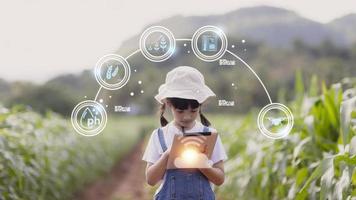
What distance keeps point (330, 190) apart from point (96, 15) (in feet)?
4.38

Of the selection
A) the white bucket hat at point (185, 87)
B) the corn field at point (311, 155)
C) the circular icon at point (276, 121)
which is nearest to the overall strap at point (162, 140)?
the white bucket hat at point (185, 87)

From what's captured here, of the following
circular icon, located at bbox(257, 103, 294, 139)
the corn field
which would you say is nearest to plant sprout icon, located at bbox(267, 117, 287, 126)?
circular icon, located at bbox(257, 103, 294, 139)

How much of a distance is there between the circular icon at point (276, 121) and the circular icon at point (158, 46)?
0.50 metres

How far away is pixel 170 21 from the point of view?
3.46 m

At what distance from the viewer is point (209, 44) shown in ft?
10.8

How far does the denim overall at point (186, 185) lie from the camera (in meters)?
2.52

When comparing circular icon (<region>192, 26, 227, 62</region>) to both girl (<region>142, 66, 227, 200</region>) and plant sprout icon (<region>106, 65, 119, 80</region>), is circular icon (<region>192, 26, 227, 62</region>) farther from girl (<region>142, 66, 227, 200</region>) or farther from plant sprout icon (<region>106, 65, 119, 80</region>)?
girl (<region>142, 66, 227, 200</region>)

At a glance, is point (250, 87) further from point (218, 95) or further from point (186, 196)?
point (186, 196)

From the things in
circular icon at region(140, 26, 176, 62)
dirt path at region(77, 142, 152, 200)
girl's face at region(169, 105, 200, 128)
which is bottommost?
dirt path at region(77, 142, 152, 200)

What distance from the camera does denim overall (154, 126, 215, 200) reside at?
252 cm

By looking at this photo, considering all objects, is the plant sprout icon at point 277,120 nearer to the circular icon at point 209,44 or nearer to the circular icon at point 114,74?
the circular icon at point 209,44

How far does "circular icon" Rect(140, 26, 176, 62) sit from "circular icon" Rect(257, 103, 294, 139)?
0.50 metres

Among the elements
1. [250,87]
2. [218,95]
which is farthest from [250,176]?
[218,95]

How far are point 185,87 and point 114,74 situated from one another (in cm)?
81
